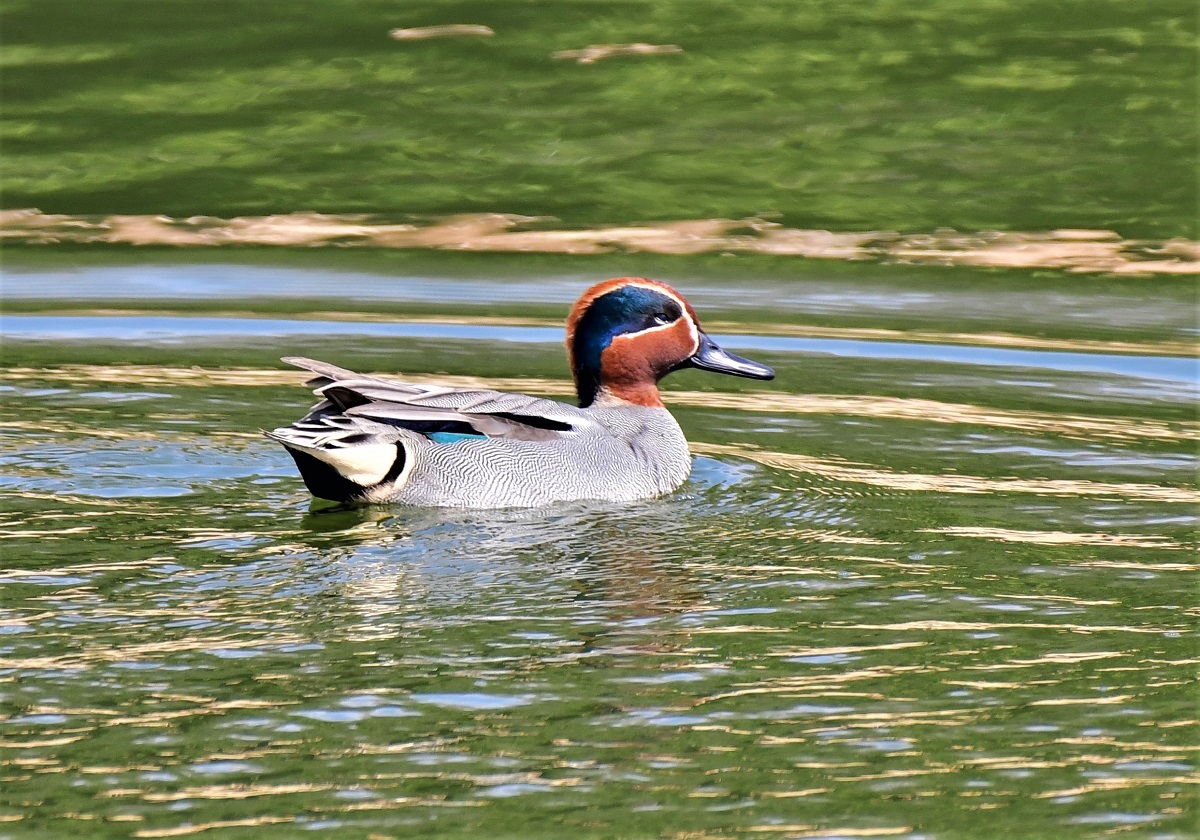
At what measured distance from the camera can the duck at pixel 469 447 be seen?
870 centimetres

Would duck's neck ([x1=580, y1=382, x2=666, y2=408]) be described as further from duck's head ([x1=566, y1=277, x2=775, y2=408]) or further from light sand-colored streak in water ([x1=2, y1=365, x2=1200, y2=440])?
light sand-colored streak in water ([x1=2, y1=365, x2=1200, y2=440])

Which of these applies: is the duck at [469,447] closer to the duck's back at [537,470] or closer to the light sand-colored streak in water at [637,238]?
the duck's back at [537,470]

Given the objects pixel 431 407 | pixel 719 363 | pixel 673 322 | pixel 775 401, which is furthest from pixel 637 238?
pixel 431 407

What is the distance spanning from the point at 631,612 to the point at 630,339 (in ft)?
9.75

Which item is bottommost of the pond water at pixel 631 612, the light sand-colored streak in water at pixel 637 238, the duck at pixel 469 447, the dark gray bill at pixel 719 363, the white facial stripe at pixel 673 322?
the pond water at pixel 631 612

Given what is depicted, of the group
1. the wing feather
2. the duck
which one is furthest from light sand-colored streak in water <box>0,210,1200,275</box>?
the wing feather

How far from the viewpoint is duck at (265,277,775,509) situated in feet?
28.5

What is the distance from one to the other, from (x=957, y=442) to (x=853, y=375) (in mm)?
1609

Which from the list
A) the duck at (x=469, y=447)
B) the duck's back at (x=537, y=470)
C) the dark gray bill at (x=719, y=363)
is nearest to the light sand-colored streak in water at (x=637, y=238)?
the dark gray bill at (x=719, y=363)

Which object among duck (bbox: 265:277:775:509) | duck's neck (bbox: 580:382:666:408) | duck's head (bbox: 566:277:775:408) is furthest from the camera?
duck's neck (bbox: 580:382:666:408)

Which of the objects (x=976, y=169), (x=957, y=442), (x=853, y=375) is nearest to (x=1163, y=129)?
(x=976, y=169)

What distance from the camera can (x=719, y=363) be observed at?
1026 cm

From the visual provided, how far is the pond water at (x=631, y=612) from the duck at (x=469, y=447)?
0.15 m

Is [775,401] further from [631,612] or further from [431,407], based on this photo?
[631,612]
